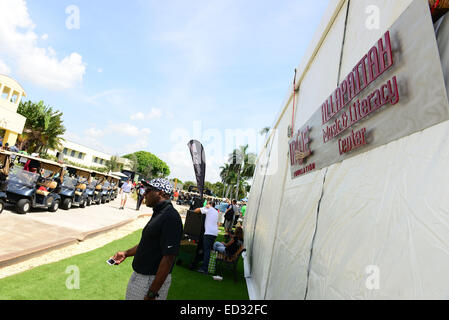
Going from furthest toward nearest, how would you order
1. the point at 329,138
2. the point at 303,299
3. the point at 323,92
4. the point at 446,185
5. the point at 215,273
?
the point at 215,273 → the point at 323,92 → the point at 329,138 → the point at 303,299 → the point at 446,185

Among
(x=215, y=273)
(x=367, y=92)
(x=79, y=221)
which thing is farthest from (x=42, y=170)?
(x=367, y=92)

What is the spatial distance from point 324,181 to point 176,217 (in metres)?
1.58

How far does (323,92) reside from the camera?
3.35m

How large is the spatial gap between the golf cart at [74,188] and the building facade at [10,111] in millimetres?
22708

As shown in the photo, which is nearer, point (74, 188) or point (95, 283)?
point (95, 283)

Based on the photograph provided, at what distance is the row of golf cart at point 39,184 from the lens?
8500mm

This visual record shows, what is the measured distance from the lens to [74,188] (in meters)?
12.6

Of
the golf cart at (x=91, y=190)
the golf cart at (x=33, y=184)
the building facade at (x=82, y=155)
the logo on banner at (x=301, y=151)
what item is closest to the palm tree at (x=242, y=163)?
the building facade at (x=82, y=155)

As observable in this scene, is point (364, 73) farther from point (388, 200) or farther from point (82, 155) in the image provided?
point (82, 155)

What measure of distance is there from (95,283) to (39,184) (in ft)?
23.7

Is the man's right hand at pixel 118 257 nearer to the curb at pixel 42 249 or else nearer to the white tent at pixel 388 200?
the white tent at pixel 388 200

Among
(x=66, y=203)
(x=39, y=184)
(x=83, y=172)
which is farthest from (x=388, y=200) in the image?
(x=83, y=172)

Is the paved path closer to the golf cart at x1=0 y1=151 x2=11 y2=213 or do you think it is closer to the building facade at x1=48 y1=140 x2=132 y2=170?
the golf cart at x1=0 y1=151 x2=11 y2=213
